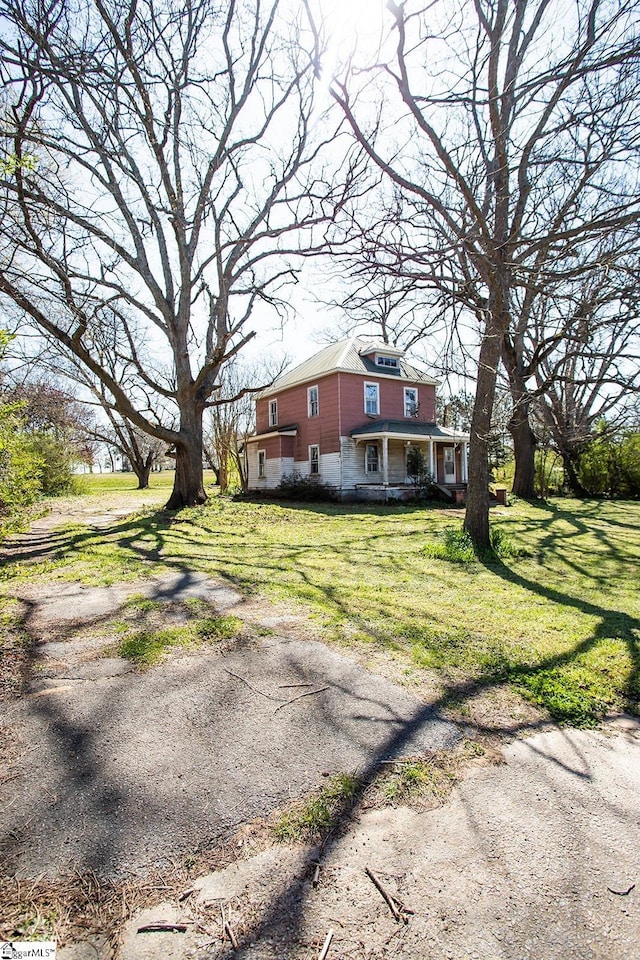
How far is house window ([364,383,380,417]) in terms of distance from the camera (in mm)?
20734

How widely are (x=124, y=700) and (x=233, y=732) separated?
0.81 meters

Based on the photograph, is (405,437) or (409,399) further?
(409,399)

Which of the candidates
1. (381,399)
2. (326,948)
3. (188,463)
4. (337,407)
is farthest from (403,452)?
(326,948)

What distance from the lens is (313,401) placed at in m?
21.5

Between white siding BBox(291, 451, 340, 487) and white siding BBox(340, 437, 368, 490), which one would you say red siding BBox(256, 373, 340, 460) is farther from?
white siding BBox(340, 437, 368, 490)

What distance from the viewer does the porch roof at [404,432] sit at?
1892 centimetres

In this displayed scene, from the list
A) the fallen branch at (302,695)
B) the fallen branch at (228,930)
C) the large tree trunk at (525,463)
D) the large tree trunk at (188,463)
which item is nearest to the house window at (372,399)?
the large tree trunk at (525,463)

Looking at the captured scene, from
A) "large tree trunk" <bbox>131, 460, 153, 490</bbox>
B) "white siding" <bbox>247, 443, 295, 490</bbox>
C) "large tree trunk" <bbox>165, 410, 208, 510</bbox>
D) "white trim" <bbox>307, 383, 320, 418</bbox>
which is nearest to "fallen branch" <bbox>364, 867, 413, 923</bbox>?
"large tree trunk" <bbox>165, 410, 208, 510</bbox>

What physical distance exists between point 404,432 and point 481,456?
11044mm

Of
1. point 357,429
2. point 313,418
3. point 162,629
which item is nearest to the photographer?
point 162,629

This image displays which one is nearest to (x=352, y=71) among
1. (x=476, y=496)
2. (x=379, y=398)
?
(x=476, y=496)

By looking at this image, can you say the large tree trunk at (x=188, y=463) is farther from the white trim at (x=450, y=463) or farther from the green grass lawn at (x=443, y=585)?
the white trim at (x=450, y=463)

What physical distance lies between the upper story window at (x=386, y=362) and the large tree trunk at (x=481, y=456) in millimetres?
13584

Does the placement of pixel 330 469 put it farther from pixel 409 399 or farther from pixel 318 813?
pixel 318 813
